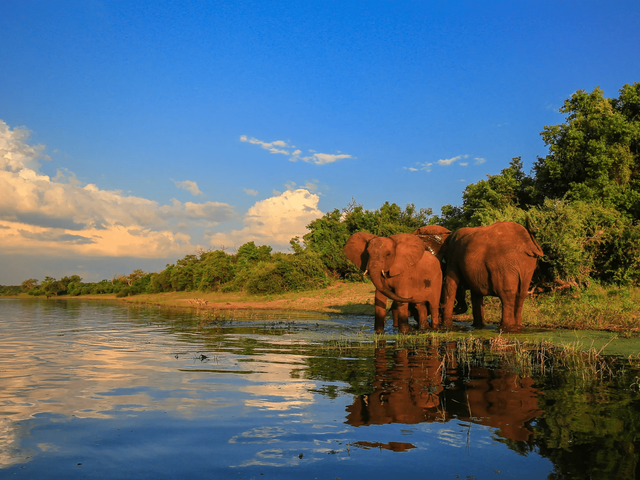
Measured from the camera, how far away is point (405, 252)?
16.0m

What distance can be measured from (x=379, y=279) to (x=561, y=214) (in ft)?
35.2

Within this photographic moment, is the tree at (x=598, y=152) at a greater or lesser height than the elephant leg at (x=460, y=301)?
greater

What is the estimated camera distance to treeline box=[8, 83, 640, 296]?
2122 centimetres

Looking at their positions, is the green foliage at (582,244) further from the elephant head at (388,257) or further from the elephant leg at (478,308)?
the elephant head at (388,257)

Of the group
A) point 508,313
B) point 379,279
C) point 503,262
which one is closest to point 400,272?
point 379,279

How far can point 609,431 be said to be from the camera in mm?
5293

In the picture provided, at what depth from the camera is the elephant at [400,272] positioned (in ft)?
51.6

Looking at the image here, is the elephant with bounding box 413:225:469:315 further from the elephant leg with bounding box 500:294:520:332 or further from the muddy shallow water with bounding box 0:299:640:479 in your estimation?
the muddy shallow water with bounding box 0:299:640:479

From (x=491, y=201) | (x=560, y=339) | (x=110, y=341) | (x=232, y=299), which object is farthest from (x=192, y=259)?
(x=560, y=339)

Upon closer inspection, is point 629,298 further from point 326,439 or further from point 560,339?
point 326,439

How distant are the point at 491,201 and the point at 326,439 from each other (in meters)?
31.1

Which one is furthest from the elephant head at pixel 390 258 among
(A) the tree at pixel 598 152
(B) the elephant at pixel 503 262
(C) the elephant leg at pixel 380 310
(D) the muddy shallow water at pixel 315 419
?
(A) the tree at pixel 598 152

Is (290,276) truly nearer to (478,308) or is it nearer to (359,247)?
(359,247)

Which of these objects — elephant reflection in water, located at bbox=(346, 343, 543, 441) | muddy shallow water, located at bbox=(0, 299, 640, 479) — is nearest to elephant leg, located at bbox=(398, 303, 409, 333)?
muddy shallow water, located at bbox=(0, 299, 640, 479)
